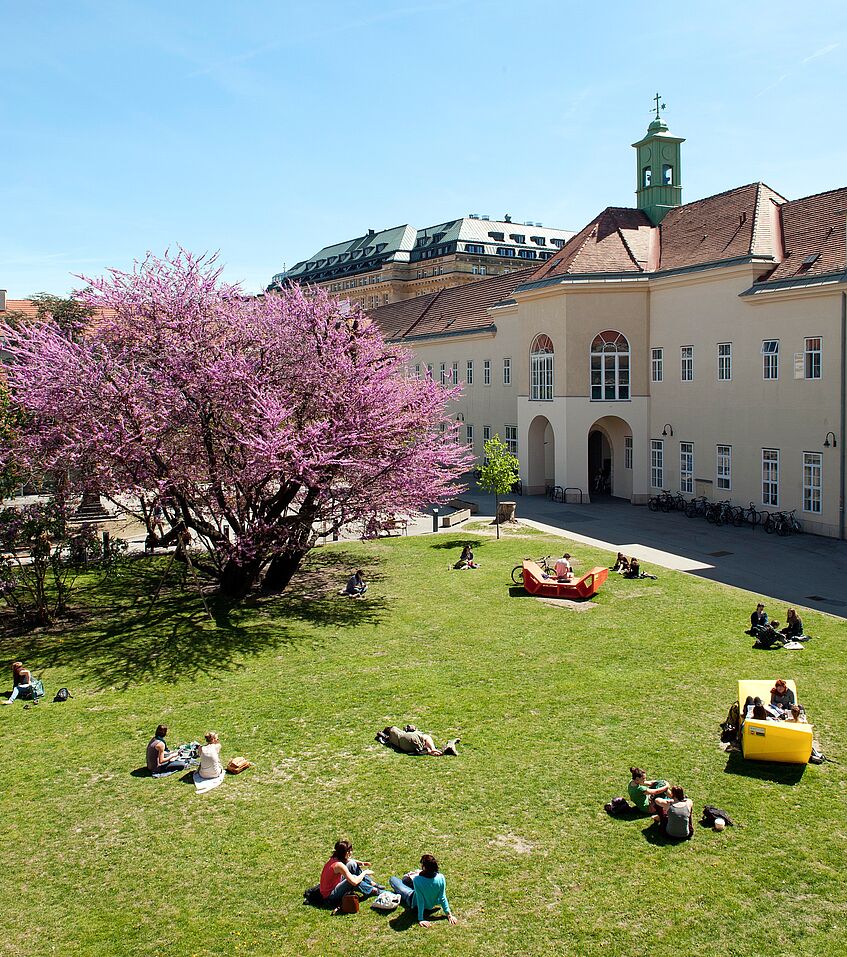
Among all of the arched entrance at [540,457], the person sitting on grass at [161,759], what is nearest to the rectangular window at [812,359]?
the arched entrance at [540,457]

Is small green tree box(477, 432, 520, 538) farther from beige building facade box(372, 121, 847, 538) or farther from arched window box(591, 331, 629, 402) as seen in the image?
arched window box(591, 331, 629, 402)

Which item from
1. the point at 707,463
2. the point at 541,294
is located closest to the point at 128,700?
the point at 707,463

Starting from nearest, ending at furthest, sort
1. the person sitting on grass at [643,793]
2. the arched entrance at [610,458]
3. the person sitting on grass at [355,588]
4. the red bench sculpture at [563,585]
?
the person sitting on grass at [643,793]
the red bench sculpture at [563,585]
the person sitting on grass at [355,588]
the arched entrance at [610,458]

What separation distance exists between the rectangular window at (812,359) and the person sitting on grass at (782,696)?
18.3 m

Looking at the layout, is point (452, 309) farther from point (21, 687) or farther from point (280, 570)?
point (21, 687)

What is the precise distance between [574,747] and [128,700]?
826 cm

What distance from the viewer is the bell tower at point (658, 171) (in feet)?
138

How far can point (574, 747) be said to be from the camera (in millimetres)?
13492

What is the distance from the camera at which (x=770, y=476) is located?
31.8m

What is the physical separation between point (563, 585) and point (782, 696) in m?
9.07

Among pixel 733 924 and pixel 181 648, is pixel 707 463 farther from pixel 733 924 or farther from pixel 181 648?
pixel 733 924

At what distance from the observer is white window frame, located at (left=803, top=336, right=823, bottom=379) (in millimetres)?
29266

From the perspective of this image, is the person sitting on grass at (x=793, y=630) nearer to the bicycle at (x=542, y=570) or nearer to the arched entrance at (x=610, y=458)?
the bicycle at (x=542, y=570)

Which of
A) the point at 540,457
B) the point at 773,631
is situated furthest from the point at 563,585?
the point at 540,457
